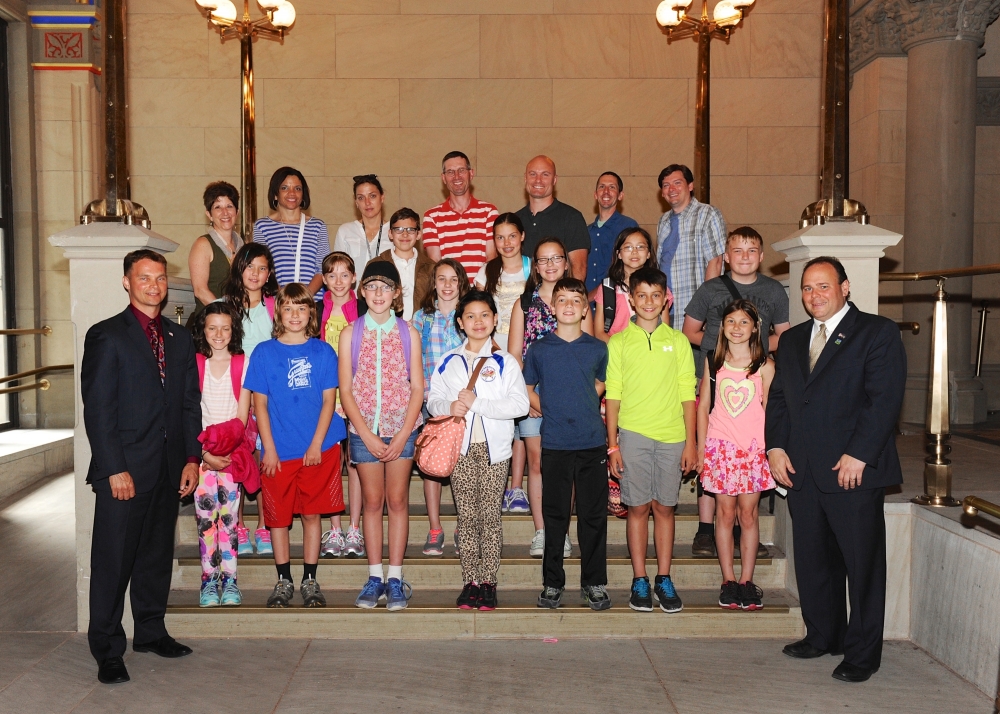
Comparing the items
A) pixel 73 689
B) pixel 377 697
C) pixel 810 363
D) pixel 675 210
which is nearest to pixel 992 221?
pixel 675 210

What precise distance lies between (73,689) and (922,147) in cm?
1008

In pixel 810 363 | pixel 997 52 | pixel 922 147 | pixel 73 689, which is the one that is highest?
pixel 997 52

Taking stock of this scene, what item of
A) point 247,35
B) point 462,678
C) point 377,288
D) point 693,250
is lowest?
point 462,678

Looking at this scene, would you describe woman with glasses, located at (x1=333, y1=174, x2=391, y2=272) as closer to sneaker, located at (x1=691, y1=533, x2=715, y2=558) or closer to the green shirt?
the green shirt

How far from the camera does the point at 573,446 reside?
15.6ft

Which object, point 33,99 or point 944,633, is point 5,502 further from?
point 944,633

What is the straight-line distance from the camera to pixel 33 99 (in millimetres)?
11180

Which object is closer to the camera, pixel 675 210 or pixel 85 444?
pixel 85 444

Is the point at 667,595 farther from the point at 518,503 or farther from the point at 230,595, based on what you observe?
the point at 230,595

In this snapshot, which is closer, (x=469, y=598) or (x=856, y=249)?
(x=469, y=598)

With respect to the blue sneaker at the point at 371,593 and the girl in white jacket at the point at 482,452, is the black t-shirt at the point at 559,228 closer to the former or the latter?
the girl in white jacket at the point at 482,452

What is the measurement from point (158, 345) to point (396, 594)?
194 cm

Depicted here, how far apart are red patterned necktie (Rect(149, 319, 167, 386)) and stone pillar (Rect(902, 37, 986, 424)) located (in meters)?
8.50

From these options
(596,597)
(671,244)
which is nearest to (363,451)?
(596,597)
